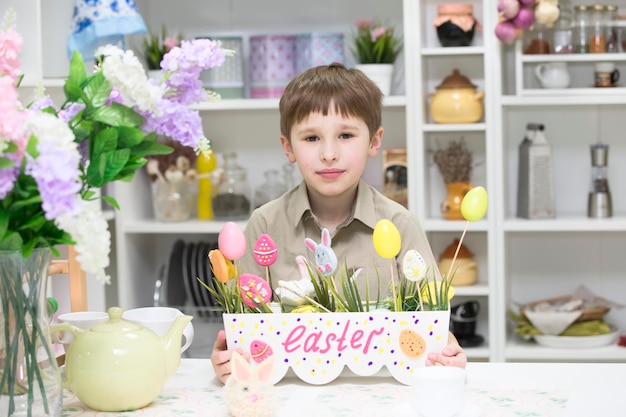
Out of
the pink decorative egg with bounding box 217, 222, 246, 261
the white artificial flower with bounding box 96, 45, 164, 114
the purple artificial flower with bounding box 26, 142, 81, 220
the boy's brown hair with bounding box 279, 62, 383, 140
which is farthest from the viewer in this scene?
the boy's brown hair with bounding box 279, 62, 383, 140

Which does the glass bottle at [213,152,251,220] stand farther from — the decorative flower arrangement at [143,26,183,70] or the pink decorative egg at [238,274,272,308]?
the pink decorative egg at [238,274,272,308]

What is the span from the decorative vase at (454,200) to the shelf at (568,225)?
161mm

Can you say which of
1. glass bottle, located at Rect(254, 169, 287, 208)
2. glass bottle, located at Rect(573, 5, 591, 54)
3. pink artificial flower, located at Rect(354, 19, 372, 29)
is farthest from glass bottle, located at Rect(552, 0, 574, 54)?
glass bottle, located at Rect(254, 169, 287, 208)

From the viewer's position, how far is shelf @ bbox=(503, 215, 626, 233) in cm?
275

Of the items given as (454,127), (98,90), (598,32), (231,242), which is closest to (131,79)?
(98,90)

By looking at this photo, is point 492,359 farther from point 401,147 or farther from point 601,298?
point 401,147

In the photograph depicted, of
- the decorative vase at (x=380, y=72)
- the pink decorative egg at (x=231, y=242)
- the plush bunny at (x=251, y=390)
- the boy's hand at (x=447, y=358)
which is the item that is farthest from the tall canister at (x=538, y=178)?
the plush bunny at (x=251, y=390)

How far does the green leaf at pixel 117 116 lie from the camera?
3.40ft

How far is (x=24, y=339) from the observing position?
3.45ft

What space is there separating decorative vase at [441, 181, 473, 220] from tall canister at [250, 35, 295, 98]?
0.64m

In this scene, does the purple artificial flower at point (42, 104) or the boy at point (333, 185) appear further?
the boy at point (333, 185)

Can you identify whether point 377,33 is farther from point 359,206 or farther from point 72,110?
point 72,110

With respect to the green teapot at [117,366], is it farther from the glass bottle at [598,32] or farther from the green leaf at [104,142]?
the glass bottle at [598,32]

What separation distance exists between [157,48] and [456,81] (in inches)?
38.3
